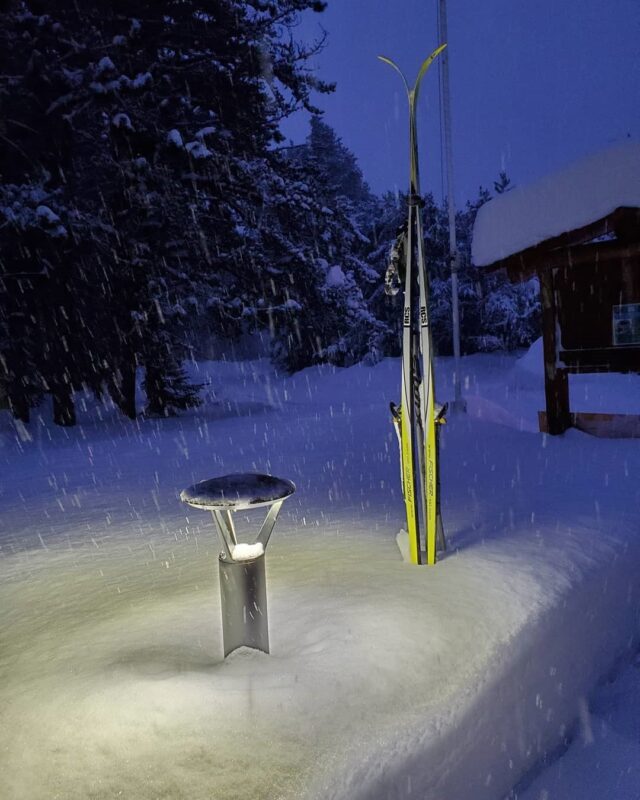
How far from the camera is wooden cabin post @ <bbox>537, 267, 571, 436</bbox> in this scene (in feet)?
31.9

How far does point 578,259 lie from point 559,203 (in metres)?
1.25

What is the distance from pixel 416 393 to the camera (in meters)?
4.35

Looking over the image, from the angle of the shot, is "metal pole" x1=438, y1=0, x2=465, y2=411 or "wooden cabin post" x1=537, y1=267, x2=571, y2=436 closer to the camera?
"wooden cabin post" x1=537, y1=267, x2=571, y2=436

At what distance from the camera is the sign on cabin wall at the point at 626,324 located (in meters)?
9.00

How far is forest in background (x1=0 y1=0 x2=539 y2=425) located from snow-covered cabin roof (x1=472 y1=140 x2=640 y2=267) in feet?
8.86

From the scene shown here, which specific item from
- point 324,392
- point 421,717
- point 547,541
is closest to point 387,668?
point 421,717

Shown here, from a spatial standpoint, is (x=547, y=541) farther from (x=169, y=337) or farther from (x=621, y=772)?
(x=169, y=337)

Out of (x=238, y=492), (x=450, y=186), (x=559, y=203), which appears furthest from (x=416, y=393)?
(x=450, y=186)

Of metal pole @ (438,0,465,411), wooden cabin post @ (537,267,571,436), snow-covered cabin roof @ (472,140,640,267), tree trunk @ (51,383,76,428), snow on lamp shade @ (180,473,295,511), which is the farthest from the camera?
tree trunk @ (51,383,76,428)

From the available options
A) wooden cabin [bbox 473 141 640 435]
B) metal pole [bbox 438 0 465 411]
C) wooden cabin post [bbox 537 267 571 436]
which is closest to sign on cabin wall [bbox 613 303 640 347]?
wooden cabin [bbox 473 141 640 435]

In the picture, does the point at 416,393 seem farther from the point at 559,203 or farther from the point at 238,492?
the point at 559,203

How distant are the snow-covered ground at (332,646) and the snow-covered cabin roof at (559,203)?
130 inches

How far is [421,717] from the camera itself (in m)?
2.53

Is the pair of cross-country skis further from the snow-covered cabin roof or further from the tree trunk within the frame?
the tree trunk
